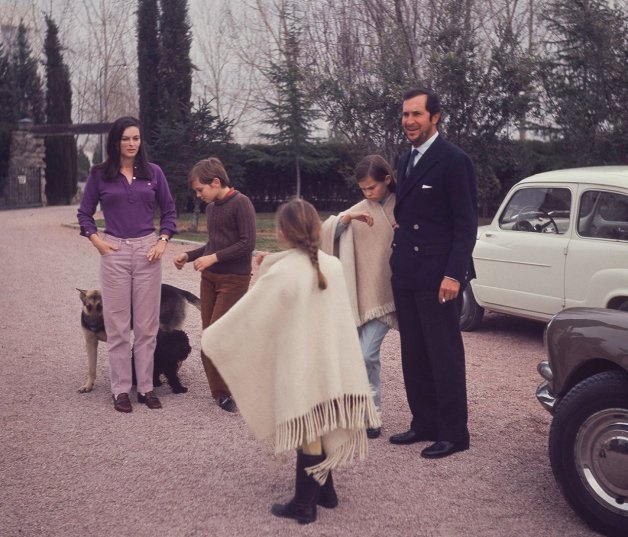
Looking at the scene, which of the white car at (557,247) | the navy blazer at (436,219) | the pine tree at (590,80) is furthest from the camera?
the pine tree at (590,80)

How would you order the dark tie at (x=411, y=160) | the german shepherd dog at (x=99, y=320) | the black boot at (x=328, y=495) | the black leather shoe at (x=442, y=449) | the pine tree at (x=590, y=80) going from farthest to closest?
1. the pine tree at (x=590, y=80)
2. the german shepherd dog at (x=99, y=320)
3. the dark tie at (x=411, y=160)
4. the black leather shoe at (x=442, y=449)
5. the black boot at (x=328, y=495)

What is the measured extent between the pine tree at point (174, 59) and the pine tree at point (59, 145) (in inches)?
487

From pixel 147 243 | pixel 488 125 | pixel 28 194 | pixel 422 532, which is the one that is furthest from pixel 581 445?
pixel 28 194

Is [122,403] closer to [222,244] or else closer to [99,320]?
[99,320]

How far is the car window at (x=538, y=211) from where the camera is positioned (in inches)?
306

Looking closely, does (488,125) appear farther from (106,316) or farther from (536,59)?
(106,316)

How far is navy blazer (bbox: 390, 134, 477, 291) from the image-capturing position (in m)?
4.66

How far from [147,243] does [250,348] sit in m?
2.29

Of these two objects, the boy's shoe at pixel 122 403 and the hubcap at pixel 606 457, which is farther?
the boy's shoe at pixel 122 403

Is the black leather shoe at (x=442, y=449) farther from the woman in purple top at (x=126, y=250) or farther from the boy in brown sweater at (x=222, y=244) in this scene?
A: the woman in purple top at (x=126, y=250)

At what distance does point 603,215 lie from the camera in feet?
24.0

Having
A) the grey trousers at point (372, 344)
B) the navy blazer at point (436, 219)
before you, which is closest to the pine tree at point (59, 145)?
the grey trousers at point (372, 344)

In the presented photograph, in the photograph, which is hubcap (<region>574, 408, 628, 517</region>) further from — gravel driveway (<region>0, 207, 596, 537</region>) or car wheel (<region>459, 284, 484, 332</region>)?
car wheel (<region>459, 284, 484, 332</region>)

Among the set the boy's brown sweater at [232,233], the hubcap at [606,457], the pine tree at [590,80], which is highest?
the pine tree at [590,80]
